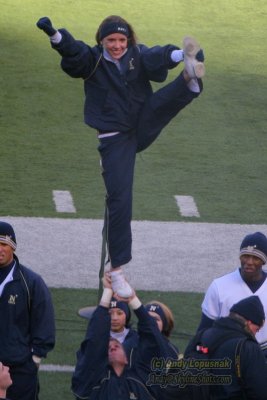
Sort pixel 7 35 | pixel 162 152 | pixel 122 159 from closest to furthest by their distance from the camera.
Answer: pixel 122 159
pixel 162 152
pixel 7 35

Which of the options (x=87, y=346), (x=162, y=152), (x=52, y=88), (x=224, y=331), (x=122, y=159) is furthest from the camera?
(x=52, y=88)

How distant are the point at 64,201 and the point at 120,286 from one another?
17.6ft

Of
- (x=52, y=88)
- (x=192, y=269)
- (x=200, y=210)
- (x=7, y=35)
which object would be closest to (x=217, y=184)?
(x=200, y=210)

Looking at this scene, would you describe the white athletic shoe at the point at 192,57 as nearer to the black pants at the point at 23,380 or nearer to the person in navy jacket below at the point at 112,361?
the person in navy jacket below at the point at 112,361

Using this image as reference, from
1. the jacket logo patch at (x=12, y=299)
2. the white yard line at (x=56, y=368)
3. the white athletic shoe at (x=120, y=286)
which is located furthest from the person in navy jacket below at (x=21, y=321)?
the white yard line at (x=56, y=368)

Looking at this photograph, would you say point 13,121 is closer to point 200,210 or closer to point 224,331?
point 200,210

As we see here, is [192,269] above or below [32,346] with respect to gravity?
below

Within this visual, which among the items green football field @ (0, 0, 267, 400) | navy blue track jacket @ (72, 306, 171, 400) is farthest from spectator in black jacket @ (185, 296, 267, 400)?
green football field @ (0, 0, 267, 400)

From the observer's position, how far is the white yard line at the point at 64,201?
454 inches

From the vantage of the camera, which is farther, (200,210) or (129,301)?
(200,210)

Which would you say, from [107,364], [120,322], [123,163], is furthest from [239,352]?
[123,163]

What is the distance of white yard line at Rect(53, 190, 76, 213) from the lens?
11523 millimetres

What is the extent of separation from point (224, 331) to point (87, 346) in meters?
0.84

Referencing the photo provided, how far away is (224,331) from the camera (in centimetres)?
570
